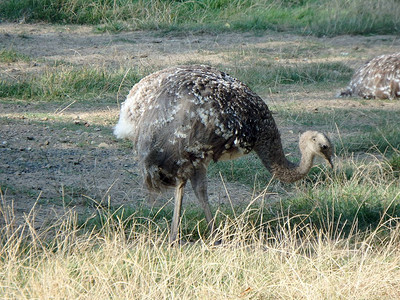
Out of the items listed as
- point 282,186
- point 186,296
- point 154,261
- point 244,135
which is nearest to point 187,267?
point 154,261

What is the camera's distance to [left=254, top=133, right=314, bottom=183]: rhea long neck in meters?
5.67

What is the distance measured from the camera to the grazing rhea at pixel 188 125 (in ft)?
16.4

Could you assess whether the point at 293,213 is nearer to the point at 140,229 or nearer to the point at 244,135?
the point at 244,135

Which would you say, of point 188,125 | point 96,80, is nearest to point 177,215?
point 188,125

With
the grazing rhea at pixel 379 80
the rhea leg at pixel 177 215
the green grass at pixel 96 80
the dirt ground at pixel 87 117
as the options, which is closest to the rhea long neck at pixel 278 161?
the dirt ground at pixel 87 117

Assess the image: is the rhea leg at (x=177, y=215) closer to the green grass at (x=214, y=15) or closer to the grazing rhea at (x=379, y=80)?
the grazing rhea at (x=379, y=80)

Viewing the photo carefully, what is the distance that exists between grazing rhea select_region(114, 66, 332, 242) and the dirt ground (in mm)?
456

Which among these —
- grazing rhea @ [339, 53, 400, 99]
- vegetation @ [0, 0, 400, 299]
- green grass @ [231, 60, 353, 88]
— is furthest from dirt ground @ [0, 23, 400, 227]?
green grass @ [231, 60, 353, 88]

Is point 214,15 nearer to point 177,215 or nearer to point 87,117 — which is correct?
point 87,117

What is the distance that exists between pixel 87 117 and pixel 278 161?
3.23m

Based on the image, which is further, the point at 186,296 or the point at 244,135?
the point at 244,135

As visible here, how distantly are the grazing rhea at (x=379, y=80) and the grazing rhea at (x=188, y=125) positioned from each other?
4.17 metres

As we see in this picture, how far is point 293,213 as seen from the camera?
18.5ft

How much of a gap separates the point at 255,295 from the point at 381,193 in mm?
2271
